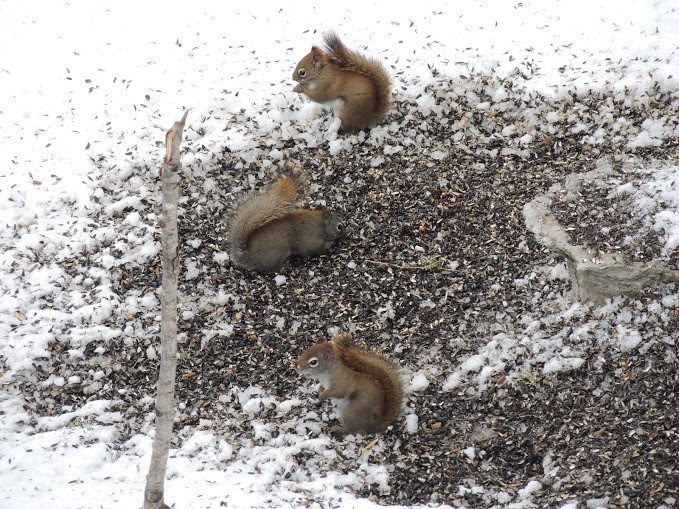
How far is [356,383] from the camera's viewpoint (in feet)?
13.9

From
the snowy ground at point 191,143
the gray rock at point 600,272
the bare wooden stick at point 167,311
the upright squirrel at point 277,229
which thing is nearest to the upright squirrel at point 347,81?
the snowy ground at point 191,143

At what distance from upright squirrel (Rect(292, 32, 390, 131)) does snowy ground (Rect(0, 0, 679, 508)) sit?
0.69ft

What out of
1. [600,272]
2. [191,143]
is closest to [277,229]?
[191,143]

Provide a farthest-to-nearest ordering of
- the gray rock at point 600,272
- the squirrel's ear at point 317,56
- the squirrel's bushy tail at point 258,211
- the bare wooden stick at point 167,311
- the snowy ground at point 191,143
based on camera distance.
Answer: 1. the squirrel's ear at point 317,56
2. the squirrel's bushy tail at point 258,211
3. the gray rock at point 600,272
4. the snowy ground at point 191,143
5. the bare wooden stick at point 167,311

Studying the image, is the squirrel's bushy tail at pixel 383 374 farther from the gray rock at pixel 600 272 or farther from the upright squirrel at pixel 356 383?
the gray rock at pixel 600 272

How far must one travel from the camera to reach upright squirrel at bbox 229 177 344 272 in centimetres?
518

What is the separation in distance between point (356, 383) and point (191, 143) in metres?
2.83

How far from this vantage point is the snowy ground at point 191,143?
4.16 m

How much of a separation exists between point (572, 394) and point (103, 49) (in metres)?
5.32

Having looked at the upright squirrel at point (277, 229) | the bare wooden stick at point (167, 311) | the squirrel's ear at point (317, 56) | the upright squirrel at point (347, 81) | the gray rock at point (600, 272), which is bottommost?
the bare wooden stick at point (167, 311)

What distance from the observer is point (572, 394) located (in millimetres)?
4211

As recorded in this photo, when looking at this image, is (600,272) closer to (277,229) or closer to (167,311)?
(277,229)

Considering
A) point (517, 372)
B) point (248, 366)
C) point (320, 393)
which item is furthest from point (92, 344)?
point (517, 372)

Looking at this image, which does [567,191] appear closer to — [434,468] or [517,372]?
[517,372]
